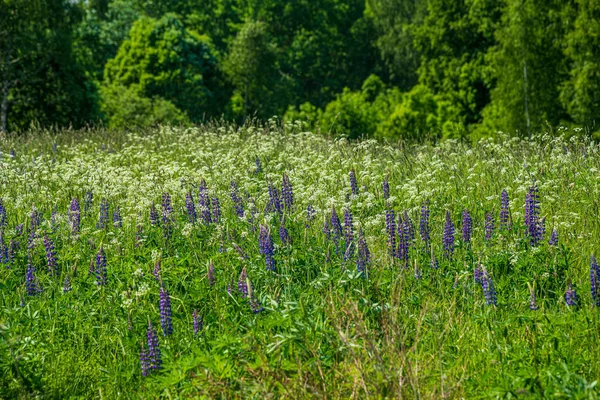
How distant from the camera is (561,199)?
7.55 metres

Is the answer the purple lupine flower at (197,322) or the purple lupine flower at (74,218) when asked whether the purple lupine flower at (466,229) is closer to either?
the purple lupine flower at (197,322)

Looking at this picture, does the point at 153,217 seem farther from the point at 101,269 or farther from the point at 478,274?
the point at 478,274

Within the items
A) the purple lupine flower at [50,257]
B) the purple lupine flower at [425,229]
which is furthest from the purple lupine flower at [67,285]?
the purple lupine flower at [425,229]

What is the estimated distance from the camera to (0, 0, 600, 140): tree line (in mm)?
26250

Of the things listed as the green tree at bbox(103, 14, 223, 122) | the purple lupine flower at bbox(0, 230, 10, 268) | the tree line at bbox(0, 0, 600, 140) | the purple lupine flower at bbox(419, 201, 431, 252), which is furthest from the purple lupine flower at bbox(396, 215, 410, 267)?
the green tree at bbox(103, 14, 223, 122)

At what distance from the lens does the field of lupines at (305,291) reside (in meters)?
4.16

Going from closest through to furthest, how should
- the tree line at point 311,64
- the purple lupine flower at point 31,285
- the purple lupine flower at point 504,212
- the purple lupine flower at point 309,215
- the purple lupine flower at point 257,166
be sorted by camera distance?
1. the purple lupine flower at point 31,285
2. the purple lupine flower at point 504,212
3. the purple lupine flower at point 309,215
4. the purple lupine flower at point 257,166
5. the tree line at point 311,64

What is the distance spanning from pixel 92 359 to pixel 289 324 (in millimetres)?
1542

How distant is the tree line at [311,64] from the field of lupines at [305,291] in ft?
15.9

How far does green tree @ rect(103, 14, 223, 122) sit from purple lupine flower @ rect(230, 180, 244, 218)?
85.0ft

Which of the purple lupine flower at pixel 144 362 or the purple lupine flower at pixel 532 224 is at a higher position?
the purple lupine flower at pixel 532 224

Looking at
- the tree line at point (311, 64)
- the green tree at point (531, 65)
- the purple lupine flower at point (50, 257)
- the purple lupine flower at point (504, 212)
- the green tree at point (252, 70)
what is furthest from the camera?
the green tree at point (252, 70)

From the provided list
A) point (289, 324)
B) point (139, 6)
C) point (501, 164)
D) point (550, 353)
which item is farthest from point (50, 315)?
point (139, 6)

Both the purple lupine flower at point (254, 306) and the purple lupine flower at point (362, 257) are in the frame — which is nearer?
the purple lupine flower at point (254, 306)
